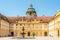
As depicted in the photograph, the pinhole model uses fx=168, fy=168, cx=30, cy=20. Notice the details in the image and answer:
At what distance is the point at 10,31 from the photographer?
75.5 metres

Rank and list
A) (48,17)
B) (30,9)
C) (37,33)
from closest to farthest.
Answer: (37,33) → (48,17) → (30,9)

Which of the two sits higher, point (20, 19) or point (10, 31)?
point (20, 19)

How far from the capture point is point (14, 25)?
75.9 m

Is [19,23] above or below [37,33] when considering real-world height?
above

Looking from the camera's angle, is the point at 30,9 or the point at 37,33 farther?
the point at 30,9

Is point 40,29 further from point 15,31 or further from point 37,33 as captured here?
point 15,31

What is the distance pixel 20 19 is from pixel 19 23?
7.46ft

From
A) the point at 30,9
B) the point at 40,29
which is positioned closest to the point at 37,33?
the point at 40,29

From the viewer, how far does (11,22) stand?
250 feet

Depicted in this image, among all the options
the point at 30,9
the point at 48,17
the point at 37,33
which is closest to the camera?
the point at 37,33

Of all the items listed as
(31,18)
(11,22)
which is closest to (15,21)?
(11,22)

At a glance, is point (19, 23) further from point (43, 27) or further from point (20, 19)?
point (43, 27)

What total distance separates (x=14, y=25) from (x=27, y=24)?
591 centimetres

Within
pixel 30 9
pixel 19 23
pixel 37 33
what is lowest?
pixel 37 33
